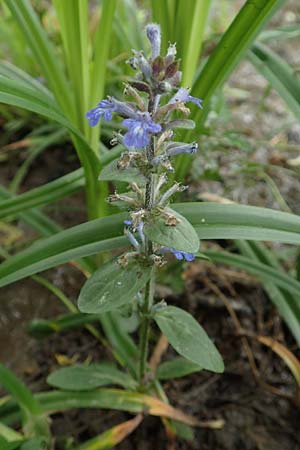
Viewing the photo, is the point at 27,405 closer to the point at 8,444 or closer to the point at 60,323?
the point at 8,444

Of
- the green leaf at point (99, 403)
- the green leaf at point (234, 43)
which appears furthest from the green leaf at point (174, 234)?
the green leaf at point (99, 403)

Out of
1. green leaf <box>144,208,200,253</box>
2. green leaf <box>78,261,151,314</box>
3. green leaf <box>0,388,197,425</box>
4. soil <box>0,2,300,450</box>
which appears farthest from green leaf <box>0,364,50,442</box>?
green leaf <box>144,208,200,253</box>

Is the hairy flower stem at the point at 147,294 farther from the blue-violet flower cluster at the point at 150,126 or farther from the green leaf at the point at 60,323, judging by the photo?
the green leaf at the point at 60,323

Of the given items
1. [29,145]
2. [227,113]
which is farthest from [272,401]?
[29,145]

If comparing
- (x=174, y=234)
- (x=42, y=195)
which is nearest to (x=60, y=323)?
(x=42, y=195)

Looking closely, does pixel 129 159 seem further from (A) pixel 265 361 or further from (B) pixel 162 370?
(A) pixel 265 361
